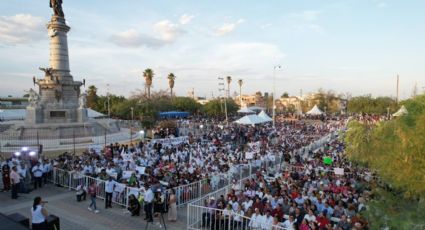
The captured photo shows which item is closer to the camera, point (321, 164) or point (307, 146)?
point (321, 164)

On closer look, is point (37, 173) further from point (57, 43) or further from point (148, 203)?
point (57, 43)

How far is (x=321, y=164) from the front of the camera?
1798 cm

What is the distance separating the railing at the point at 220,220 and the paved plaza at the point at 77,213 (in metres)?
0.55

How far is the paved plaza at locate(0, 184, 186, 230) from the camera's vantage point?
11.1 m

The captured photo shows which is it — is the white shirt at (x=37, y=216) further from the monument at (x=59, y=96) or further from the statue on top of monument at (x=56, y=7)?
the statue on top of monument at (x=56, y=7)

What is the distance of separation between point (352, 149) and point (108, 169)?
1277 centimetres

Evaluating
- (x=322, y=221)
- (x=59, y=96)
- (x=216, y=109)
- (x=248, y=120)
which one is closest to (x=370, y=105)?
(x=216, y=109)

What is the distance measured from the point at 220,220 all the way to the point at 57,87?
27.0 m

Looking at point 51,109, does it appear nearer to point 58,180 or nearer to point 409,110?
point 58,180

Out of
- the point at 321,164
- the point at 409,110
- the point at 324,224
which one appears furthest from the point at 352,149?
the point at 324,224

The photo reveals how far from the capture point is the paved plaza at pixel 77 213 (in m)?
11.1

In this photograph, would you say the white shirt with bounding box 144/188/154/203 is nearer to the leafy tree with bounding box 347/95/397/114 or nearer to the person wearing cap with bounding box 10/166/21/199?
the person wearing cap with bounding box 10/166/21/199

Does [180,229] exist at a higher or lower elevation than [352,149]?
lower

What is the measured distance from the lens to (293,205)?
10664mm
